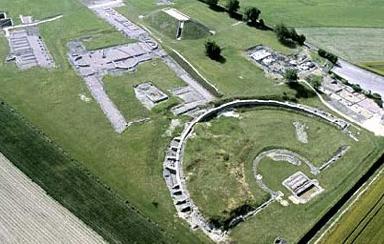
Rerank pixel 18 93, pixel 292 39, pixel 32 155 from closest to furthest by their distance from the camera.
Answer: pixel 32 155
pixel 18 93
pixel 292 39

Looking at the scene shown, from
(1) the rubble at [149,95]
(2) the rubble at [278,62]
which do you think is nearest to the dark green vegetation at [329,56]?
(2) the rubble at [278,62]

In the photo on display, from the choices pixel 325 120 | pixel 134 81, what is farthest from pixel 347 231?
pixel 134 81

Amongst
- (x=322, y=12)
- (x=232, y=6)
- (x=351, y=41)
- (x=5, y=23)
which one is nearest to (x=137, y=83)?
(x=5, y=23)

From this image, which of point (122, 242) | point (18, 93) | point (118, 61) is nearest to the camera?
point (122, 242)

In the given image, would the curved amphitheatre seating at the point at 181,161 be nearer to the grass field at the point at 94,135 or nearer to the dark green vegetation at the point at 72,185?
the grass field at the point at 94,135

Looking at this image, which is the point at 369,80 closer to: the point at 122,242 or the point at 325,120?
the point at 325,120

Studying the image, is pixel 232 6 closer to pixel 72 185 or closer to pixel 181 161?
pixel 181 161

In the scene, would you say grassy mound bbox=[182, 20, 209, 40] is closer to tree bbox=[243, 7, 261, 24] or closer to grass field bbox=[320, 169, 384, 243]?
tree bbox=[243, 7, 261, 24]
